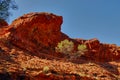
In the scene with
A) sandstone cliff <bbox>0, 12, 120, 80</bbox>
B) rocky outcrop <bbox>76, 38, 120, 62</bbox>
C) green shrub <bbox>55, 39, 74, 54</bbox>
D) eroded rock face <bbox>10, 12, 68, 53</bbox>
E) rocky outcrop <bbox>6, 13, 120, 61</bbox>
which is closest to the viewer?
sandstone cliff <bbox>0, 12, 120, 80</bbox>

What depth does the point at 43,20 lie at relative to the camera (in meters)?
58.2

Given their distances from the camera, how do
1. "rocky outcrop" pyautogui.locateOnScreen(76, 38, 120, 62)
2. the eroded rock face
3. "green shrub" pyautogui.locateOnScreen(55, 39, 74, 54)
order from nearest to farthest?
the eroded rock face < "green shrub" pyautogui.locateOnScreen(55, 39, 74, 54) < "rocky outcrop" pyautogui.locateOnScreen(76, 38, 120, 62)

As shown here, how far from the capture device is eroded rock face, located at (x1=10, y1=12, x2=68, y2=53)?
55.0 m

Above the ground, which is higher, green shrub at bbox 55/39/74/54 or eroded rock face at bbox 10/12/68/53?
eroded rock face at bbox 10/12/68/53

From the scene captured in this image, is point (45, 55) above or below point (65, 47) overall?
below

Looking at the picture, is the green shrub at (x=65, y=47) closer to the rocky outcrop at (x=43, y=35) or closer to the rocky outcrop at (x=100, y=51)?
the rocky outcrop at (x=43, y=35)

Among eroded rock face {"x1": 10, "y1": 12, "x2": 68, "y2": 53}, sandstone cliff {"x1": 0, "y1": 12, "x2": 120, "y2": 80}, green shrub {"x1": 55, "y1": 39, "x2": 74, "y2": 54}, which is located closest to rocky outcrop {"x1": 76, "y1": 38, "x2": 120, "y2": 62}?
sandstone cliff {"x1": 0, "y1": 12, "x2": 120, "y2": 80}

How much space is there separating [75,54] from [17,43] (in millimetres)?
10919

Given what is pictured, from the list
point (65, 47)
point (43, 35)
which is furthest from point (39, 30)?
point (65, 47)

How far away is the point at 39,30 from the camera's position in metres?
57.8

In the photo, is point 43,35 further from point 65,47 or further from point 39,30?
point 65,47

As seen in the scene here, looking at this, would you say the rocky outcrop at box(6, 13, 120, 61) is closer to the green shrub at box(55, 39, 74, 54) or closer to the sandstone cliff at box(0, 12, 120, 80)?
the sandstone cliff at box(0, 12, 120, 80)

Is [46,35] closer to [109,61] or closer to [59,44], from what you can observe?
[59,44]

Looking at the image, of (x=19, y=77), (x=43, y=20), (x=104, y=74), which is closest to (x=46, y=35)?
(x=43, y=20)
